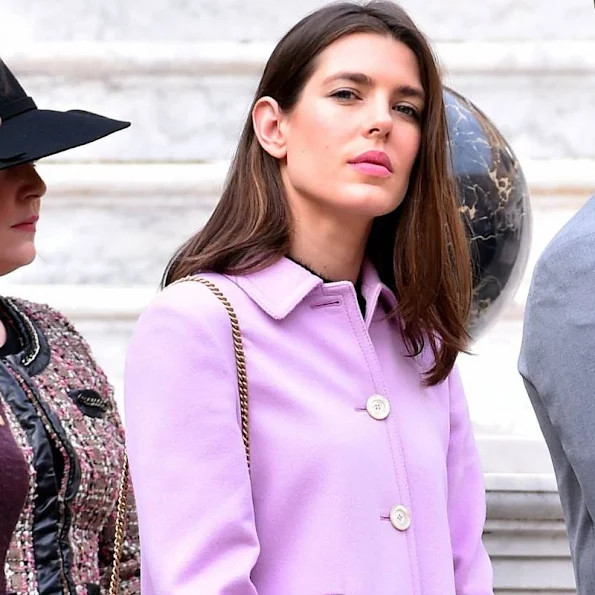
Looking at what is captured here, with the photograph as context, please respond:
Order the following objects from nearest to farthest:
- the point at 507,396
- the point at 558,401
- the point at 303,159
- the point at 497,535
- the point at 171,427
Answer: the point at 558,401, the point at 171,427, the point at 303,159, the point at 497,535, the point at 507,396

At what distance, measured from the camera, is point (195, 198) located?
6863mm

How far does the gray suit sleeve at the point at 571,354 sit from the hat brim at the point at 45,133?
127 centimetres

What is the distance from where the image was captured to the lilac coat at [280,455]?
2537 mm

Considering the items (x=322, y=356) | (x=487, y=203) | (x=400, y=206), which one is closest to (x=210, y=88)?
(x=487, y=203)

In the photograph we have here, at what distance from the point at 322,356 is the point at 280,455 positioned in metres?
0.24

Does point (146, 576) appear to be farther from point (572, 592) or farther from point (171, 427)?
point (572, 592)

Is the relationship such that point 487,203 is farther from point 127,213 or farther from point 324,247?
point 127,213

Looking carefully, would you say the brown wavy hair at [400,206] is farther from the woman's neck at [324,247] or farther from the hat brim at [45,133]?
the hat brim at [45,133]

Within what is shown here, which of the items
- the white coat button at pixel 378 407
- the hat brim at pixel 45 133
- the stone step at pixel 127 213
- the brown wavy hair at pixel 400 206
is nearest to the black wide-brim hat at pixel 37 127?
the hat brim at pixel 45 133

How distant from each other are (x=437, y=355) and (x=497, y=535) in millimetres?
1457

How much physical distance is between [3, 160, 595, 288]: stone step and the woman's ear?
384 cm

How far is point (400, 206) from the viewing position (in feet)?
9.80

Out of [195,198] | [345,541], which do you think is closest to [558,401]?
[345,541]

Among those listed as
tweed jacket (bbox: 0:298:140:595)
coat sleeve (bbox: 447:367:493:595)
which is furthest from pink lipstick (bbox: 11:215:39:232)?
coat sleeve (bbox: 447:367:493:595)
